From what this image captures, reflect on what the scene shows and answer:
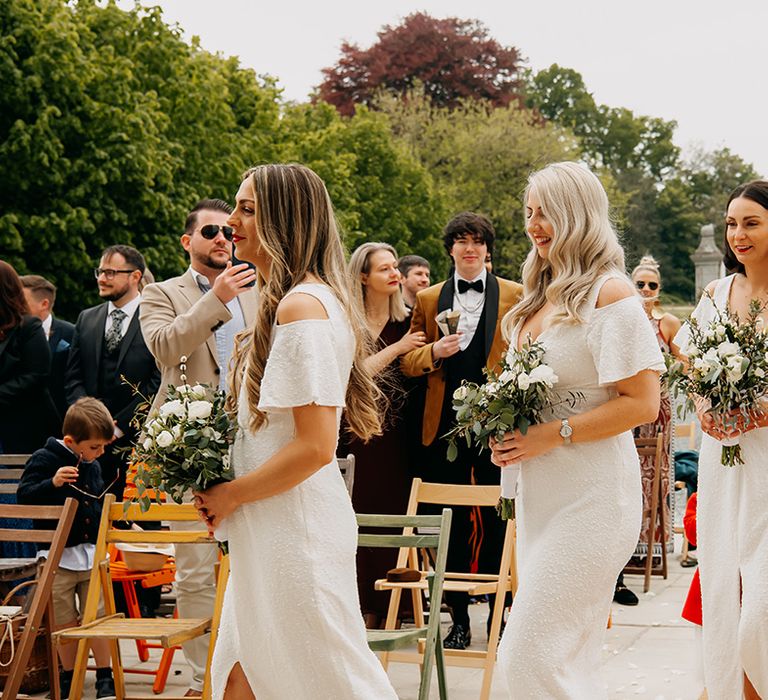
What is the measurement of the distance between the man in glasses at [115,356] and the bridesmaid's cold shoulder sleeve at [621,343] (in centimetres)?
441

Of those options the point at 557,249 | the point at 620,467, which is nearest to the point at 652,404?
the point at 620,467

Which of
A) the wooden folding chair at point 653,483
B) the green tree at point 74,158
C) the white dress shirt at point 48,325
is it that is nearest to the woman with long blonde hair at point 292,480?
the wooden folding chair at point 653,483

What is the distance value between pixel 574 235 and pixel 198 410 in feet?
4.69

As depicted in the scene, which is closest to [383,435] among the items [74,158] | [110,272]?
[110,272]

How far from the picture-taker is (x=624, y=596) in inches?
382

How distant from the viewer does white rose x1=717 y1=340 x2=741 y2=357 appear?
16.3 feet

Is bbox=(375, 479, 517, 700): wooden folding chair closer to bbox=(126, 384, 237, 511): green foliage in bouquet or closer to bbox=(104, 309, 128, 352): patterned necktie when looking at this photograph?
bbox=(126, 384, 237, 511): green foliage in bouquet

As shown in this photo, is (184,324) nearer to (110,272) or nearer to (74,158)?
(110,272)

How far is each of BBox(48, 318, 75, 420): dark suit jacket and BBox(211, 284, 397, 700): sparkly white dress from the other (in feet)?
19.1

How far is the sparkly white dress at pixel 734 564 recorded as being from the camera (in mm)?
5012

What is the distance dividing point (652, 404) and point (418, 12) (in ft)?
193

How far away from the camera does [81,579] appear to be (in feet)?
23.0

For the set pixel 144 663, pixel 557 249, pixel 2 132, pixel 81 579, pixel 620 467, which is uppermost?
pixel 2 132

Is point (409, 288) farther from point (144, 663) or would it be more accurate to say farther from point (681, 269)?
point (681, 269)
